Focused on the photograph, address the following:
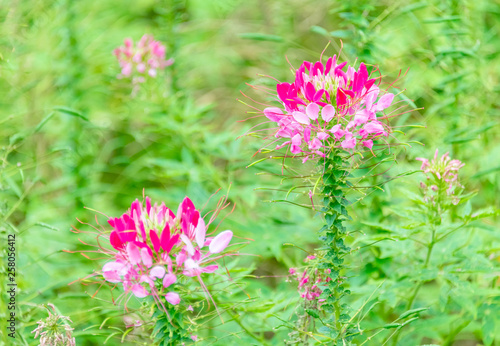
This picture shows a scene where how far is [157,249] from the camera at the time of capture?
115 cm

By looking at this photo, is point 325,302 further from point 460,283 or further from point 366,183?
point 366,183

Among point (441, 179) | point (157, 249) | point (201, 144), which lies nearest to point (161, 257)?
point (157, 249)

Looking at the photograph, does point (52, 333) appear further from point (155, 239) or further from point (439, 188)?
point (439, 188)

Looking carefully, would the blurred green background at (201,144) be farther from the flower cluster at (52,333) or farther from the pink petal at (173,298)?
the pink petal at (173,298)

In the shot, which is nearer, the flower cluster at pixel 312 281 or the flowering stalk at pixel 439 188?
the flower cluster at pixel 312 281

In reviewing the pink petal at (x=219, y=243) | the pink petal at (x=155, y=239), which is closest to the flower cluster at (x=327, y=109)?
the pink petal at (x=219, y=243)

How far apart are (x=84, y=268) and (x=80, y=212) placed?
0.89ft

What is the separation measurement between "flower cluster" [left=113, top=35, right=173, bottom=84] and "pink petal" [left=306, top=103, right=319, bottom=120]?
1.26 m

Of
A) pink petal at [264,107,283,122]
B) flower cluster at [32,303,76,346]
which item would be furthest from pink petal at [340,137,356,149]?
flower cluster at [32,303,76,346]

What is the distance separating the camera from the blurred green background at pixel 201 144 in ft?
5.85

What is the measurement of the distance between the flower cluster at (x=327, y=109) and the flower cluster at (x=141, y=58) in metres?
1.18

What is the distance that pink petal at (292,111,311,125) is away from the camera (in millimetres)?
1150

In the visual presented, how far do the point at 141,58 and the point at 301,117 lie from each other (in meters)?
1.33

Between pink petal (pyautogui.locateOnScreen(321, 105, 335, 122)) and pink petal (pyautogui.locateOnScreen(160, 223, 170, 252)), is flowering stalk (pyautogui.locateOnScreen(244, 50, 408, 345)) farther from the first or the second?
pink petal (pyautogui.locateOnScreen(160, 223, 170, 252))
